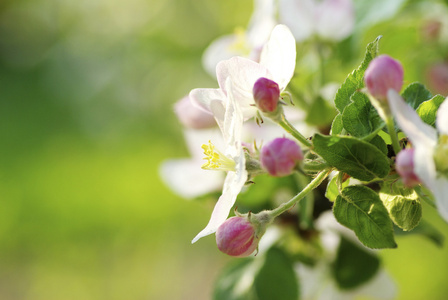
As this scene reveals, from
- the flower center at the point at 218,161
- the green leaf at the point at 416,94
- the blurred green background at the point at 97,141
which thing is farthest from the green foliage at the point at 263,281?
the blurred green background at the point at 97,141

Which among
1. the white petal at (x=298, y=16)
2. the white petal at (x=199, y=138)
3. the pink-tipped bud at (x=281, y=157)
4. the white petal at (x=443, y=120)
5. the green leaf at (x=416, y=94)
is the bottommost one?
the white petal at (x=443, y=120)

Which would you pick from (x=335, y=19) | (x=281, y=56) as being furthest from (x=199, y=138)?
(x=281, y=56)

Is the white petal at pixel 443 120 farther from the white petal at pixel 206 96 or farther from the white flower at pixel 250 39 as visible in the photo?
the white flower at pixel 250 39

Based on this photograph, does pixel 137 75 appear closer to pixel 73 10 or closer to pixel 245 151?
pixel 73 10

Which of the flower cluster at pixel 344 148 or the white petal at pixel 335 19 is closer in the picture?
the flower cluster at pixel 344 148

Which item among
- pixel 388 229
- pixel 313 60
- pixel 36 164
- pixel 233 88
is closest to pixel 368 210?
pixel 388 229

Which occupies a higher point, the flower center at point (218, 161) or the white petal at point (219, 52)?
the white petal at point (219, 52)

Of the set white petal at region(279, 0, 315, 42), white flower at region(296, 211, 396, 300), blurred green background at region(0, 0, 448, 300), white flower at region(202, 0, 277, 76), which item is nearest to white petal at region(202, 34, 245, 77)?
white flower at region(202, 0, 277, 76)

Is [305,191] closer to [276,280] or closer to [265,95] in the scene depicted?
[265,95]
